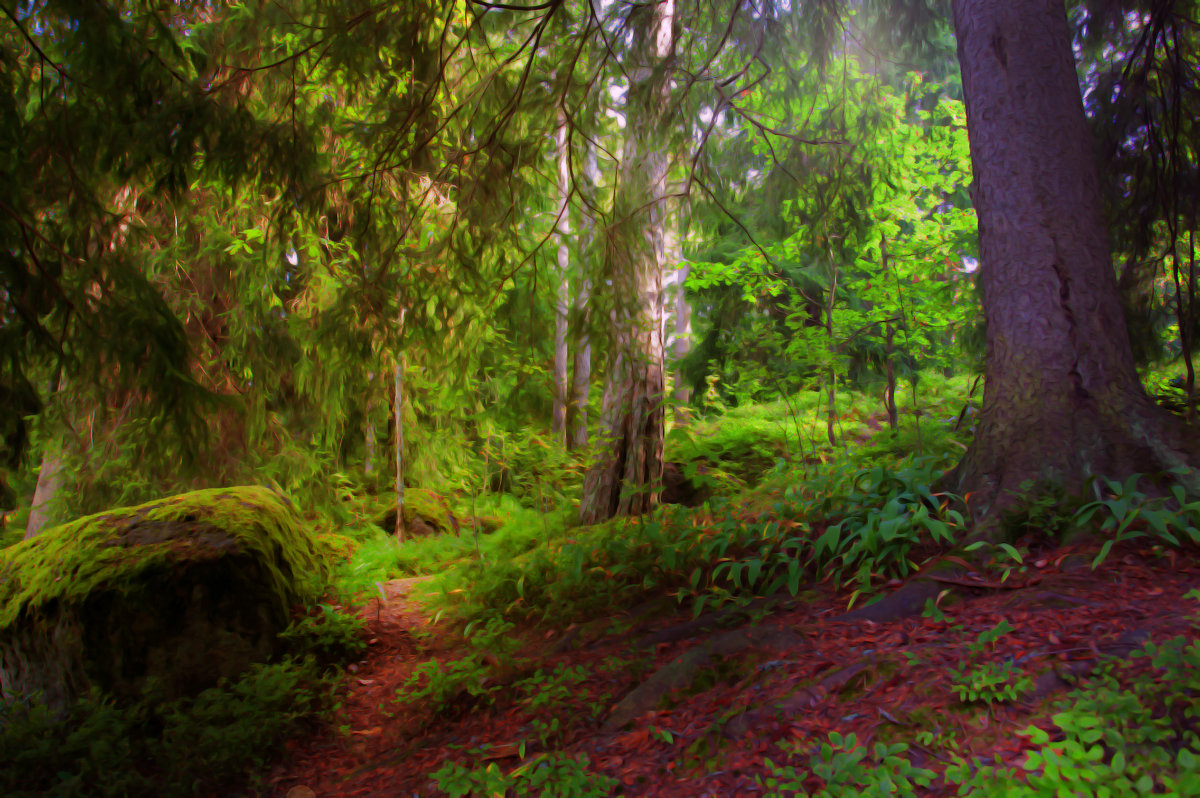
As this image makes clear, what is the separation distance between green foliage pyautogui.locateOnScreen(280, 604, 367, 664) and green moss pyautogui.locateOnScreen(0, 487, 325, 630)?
29 centimetres

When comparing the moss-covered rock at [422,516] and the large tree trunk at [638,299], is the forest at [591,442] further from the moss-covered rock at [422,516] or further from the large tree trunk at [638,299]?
the moss-covered rock at [422,516]

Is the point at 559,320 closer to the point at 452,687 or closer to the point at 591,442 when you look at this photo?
the point at 591,442

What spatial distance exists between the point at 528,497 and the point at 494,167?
5592mm

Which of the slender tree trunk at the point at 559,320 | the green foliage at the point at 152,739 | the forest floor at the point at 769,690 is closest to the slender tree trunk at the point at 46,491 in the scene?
the green foliage at the point at 152,739

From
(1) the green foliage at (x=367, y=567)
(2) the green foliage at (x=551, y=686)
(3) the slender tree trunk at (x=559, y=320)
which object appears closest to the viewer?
(2) the green foliage at (x=551, y=686)

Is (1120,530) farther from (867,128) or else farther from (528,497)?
(528,497)

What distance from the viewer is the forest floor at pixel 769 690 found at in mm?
2547

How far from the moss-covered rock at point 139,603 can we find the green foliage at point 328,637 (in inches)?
5.5

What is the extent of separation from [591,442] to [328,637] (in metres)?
3.12

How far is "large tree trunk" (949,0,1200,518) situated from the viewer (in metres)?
3.66

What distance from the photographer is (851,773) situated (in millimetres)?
2303

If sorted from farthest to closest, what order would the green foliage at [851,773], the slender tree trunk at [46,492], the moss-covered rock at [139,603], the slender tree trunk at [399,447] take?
1. the slender tree trunk at [399,447]
2. the slender tree trunk at [46,492]
3. the moss-covered rock at [139,603]
4. the green foliage at [851,773]

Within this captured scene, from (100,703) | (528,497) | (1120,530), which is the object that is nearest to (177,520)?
(100,703)

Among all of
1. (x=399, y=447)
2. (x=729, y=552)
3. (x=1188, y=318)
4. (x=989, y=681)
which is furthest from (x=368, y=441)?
(x=1188, y=318)
